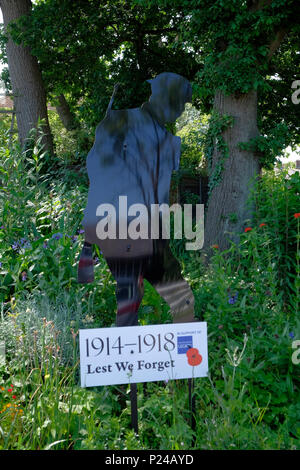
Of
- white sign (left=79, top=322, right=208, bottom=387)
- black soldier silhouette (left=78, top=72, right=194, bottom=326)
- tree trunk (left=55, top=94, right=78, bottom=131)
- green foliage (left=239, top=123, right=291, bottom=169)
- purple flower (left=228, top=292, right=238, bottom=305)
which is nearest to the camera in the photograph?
white sign (left=79, top=322, right=208, bottom=387)

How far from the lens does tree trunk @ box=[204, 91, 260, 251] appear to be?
236 inches

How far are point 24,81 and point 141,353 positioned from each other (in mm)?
8296

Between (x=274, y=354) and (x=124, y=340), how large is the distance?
1001 millimetres

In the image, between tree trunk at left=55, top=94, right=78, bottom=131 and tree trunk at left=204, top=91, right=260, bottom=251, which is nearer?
tree trunk at left=204, top=91, right=260, bottom=251

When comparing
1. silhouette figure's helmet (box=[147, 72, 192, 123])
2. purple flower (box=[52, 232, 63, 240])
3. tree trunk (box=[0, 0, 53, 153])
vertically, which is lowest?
purple flower (box=[52, 232, 63, 240])

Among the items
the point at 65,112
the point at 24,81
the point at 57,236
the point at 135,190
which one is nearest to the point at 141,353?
the point at 135,190

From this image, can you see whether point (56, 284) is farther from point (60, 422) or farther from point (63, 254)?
point (60, 422)

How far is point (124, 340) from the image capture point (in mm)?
2148

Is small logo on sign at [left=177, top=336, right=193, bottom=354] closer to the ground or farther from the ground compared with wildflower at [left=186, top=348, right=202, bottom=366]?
farther from the ground

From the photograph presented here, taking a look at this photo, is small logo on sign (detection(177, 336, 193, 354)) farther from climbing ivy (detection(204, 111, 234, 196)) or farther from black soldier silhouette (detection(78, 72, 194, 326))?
climbing ivy (detection(204, 111, 234, 196))

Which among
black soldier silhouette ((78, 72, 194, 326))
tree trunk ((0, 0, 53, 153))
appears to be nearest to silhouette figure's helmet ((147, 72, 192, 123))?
black soldier silhouette ((78, 72, 194, 326))

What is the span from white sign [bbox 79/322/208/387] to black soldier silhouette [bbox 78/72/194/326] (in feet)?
1.33

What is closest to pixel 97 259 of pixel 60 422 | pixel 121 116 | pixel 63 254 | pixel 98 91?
pixel 63 254

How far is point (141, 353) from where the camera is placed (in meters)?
2.17
